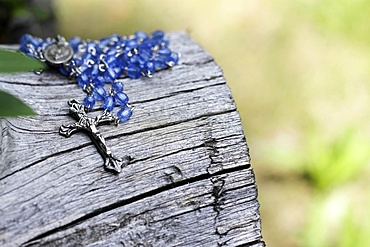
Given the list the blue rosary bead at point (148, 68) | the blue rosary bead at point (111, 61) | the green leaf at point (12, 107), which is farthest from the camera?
the blue rosary bead at point (148, 68)

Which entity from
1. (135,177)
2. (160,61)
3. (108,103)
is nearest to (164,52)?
(160,61)

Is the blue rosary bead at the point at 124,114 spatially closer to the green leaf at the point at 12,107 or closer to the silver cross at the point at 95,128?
the silver cross at the point at 95,128

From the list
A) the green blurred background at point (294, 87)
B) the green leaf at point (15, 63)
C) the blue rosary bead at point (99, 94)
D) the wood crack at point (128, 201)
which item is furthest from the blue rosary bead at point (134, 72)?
the green blurred background at point (294, 87)

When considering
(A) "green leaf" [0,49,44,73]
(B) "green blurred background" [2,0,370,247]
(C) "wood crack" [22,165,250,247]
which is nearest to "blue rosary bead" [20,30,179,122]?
(C) "wood crack" [22,165,250,247]

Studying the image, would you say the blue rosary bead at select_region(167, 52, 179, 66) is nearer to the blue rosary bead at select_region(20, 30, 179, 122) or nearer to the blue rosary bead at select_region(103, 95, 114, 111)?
the blue rosary bead at select_region(20, 30, 179, 122)

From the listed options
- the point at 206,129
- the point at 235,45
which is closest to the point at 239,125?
the point at 206,129

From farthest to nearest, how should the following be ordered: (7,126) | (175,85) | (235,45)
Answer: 1. (235,45)
2. (175,85)
3. (7,126)

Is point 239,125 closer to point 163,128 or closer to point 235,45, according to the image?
point 163,128
